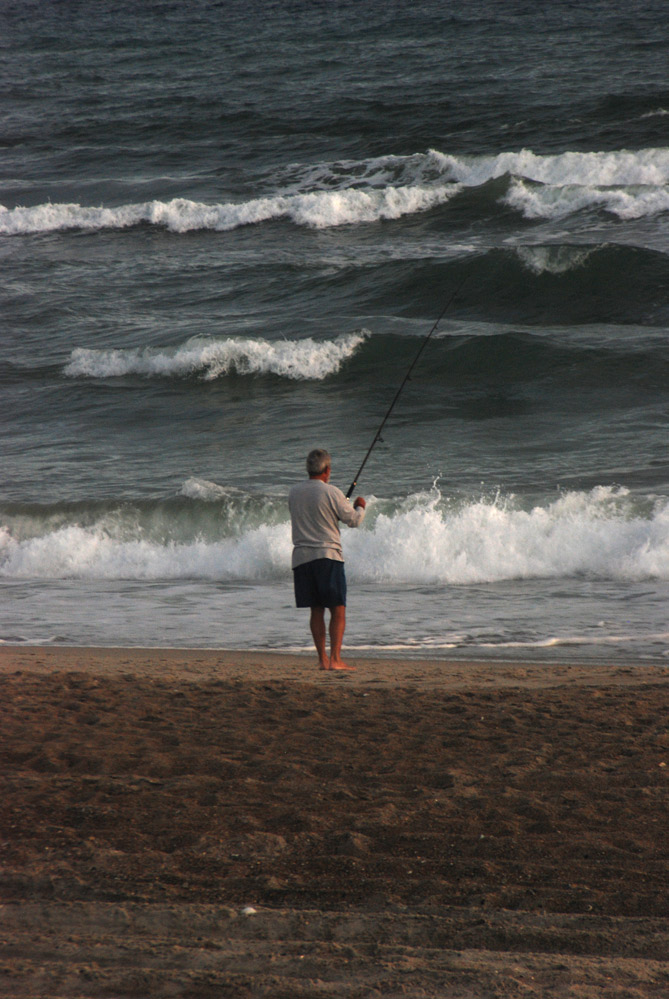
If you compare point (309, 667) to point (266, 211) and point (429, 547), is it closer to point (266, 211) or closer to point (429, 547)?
point (429, 547)

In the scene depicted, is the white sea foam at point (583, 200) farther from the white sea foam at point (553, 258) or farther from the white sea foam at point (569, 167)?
the white sea foam at point (553, 258)

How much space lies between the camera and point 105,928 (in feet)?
8.61

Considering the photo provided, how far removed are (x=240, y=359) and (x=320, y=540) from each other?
8.82 m

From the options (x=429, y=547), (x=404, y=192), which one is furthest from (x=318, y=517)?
(x=404, y=192)

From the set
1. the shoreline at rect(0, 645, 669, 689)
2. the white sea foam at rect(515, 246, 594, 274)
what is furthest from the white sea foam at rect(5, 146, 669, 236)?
the shoreline at rect(0, 645, 669, 689)

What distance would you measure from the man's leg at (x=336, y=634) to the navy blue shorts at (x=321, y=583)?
0.05 metres

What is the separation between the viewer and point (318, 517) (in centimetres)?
575

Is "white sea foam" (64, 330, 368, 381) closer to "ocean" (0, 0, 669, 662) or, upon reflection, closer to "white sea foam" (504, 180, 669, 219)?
"ocean" (0, 0, 669, 662)

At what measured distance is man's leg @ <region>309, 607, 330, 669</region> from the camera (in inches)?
232

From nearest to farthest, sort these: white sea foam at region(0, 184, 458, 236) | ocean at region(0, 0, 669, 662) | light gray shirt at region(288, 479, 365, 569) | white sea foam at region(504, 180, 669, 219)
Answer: light gray shirt at region(288, 479, 365, 569)
ocean at region(0, 0, 669, 662)
white sea foam at region(504, 180, 669, 219)
white sea foam at region(0, 184, 458, 236)

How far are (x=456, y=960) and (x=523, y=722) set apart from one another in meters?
2.07

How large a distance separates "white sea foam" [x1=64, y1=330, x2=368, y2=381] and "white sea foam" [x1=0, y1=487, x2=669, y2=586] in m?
5.04

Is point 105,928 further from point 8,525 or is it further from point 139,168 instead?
point 139,168

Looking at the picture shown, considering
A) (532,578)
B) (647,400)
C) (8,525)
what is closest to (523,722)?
(532,578)
